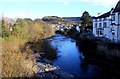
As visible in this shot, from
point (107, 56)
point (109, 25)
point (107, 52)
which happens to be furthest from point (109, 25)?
point (107, 56)

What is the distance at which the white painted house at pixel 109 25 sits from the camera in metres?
29.0

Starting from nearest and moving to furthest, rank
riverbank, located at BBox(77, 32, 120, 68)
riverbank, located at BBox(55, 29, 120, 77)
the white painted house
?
riverbank, located at BBox(55, 29, 120, 77), riverbank, located at BBox(77, 32, 120, 68), the white painted house

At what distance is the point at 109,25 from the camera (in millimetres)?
32312

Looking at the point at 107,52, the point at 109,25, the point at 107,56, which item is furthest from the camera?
the point at 109,25

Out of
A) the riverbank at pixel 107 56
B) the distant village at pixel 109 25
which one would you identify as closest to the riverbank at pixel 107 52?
the riverbank at pixel 107 56

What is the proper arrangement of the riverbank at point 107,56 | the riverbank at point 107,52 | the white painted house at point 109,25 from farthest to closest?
the white painted house at point 109,25
the riverbank at point 107,52
the riverbank at point 107,56

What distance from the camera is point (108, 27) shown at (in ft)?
108

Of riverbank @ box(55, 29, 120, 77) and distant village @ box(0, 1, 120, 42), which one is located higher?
distant village @ box(0, 1, 120, 42)

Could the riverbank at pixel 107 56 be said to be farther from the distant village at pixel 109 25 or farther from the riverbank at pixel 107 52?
the distant village at pixel 109 25

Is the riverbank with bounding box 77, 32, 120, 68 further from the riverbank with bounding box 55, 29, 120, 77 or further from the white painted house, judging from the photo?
the white painted house

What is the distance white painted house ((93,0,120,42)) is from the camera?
95.0 feet

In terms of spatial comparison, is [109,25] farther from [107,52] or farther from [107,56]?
[107,56]

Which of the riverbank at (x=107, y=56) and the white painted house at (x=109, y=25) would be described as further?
the white painted house at (x=109, y=25)

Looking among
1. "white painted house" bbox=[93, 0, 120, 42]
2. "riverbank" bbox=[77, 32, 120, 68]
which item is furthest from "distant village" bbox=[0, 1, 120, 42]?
"riverbank" bbox=[77, 32, 120, 68]
